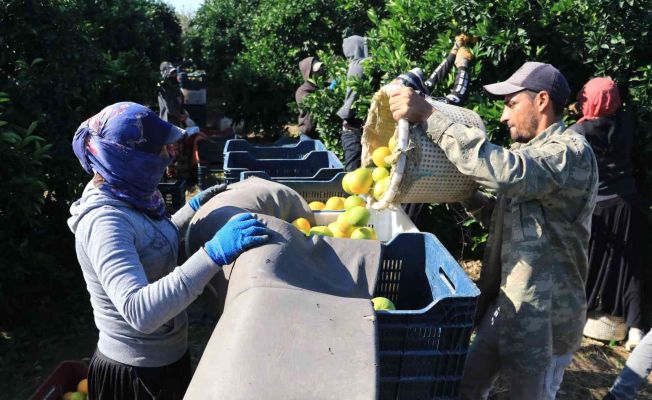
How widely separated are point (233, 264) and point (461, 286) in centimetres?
78

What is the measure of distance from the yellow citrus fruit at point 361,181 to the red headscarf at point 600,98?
1613 mm

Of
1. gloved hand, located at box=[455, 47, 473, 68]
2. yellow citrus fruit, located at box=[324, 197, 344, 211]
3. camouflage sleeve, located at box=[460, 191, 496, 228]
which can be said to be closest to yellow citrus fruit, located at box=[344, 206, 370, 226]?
yellow citrus fruit, located at box=[324, 197, 344, 211]

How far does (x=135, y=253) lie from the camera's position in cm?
185

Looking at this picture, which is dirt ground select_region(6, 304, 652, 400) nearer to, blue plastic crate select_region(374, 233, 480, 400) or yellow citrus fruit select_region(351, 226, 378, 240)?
yellow citrus fruit select_region(351, 226, 378, 240)

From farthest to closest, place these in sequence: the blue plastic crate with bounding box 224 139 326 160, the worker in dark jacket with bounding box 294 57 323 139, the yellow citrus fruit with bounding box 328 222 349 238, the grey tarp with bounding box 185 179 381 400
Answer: the worker in dark jacket with bounding box 294 57 323 139 < the blue plastic crate with bounding box 224 139 326 160 < the yellow citrus fruit with bounding box 328 222 349 238 < the grey tarp with bounding box 185 179 381 400

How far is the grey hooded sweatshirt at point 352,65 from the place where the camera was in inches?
224

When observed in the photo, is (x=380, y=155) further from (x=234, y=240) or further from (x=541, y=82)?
(x=234, y=240)

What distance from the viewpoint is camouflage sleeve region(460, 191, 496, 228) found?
261 cm

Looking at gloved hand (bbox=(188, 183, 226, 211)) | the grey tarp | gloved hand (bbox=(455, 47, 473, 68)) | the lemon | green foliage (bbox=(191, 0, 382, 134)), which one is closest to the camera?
the grey tarp

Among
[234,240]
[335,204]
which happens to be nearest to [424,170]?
[234,240]

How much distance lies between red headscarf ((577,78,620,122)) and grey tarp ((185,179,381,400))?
2524 millimetres

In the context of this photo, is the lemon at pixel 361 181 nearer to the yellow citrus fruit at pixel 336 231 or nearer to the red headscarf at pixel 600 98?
the yellow citrus fruit at pixel 336 231

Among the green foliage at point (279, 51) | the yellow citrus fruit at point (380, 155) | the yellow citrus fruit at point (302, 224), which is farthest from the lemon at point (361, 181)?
the green foliage at point (279, 51)

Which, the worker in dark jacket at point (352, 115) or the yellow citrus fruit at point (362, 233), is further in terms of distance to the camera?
the worker in dark jacket at point (352, 115)
